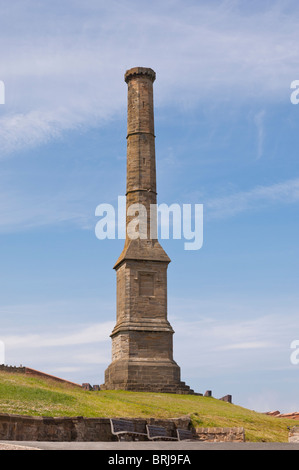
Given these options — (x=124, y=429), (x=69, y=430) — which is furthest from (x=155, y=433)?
(x=69, y=430)

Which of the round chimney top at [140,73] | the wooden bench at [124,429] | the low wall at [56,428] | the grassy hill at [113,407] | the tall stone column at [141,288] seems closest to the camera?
the low wall at [56,428]

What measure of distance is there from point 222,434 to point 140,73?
25.3 metres

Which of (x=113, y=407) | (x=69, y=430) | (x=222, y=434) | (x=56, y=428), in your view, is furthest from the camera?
(x=113, y=407)

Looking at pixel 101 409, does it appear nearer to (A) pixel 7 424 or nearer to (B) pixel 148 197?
(A) pixel 7 424

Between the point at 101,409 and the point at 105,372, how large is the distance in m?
15.1

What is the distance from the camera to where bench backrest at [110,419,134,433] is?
47.7 ft

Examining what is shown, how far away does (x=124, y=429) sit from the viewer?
14.9 metres

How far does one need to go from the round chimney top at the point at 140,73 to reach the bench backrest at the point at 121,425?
26.4 metres

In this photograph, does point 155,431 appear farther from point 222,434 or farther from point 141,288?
point 141,288

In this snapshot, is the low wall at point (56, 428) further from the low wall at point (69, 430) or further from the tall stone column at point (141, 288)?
the tall stone column at point (141, 288)

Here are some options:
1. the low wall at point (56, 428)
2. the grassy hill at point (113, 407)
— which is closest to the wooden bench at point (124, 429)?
the low wall at point (56, 428)

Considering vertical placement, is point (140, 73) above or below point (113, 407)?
above

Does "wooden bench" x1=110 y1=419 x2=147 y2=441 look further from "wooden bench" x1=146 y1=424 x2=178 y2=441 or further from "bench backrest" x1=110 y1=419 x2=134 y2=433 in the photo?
"wooden bench" x1=146 y1=424 x2=178 y2=441

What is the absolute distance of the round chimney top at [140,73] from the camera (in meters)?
37.7
